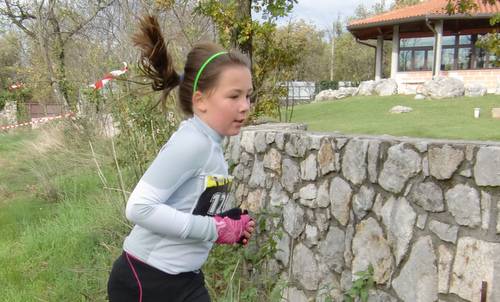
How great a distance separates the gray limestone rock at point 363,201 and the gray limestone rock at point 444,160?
505 millimetres

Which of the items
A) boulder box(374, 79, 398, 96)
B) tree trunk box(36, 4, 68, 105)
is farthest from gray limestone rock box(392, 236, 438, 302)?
boulder box(374, 79, 398, 96)

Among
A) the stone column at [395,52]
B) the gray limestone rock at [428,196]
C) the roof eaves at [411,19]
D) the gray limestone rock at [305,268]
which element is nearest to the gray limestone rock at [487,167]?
the gray limestone rock at [428,196]

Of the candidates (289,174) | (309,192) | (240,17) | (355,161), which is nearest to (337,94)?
(240,17)

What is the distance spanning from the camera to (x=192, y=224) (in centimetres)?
188

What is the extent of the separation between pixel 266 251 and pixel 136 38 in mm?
2174

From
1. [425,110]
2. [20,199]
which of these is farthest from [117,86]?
[425,110]

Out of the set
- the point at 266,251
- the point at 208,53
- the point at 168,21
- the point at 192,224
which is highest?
the point at 168,21

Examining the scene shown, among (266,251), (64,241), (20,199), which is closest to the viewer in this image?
(266,251)

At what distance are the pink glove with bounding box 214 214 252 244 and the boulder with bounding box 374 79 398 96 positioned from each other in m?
20.3

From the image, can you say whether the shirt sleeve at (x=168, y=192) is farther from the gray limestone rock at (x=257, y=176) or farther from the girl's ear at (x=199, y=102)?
the gray limestone rock at (x=257, y=176)

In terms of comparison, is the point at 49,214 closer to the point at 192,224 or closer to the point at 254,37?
the point at 254,37

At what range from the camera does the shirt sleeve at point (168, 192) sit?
5.96 ft

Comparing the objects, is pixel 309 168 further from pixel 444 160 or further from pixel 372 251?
pixel 444 160

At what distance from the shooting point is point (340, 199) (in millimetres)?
3238
